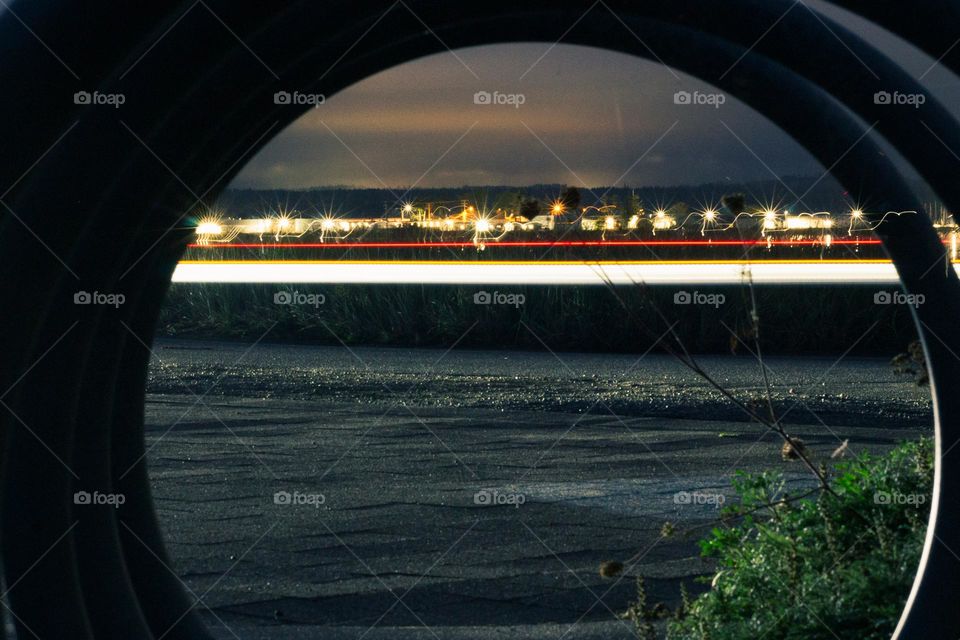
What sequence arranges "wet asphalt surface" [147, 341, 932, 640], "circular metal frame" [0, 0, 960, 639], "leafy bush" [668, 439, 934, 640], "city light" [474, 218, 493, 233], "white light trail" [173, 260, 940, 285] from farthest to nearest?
"city light" [474, 218, 493, 233] → "white light trail" [173, 260, 940, 285] → "wet asphalt surface" [147, 341, 932, 640] → "leafy bush" [668, 439, 934, 640] → "circular metal frame" [0, 0, 960, 639]

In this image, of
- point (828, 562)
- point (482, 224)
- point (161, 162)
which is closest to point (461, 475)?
point (828, 562)

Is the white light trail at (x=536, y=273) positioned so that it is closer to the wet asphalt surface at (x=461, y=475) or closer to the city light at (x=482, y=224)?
the city light at (x=482, y=224)

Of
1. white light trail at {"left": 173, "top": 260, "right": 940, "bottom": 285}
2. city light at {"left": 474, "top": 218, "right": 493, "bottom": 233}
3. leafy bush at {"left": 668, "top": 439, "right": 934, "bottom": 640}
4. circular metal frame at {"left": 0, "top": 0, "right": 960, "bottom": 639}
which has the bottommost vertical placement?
leafy bush at {"left": 668, "top": 439, "right": 934, "bottom": 640}

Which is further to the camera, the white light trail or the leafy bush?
the white light trail

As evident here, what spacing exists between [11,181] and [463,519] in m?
4.19

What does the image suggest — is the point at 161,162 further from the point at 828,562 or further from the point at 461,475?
the point at 461,475

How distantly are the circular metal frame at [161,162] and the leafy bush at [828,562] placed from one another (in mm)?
589

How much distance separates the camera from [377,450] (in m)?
7.50


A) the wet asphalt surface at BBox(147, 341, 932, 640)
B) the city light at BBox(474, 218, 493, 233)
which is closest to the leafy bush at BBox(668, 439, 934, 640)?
the wet asphalt surface at BBox(147, 341, 932, 640)

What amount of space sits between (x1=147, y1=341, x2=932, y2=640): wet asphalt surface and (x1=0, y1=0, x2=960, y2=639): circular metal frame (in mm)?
1299

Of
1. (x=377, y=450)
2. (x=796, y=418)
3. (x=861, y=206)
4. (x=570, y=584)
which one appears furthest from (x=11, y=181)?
(x=796, y=418)

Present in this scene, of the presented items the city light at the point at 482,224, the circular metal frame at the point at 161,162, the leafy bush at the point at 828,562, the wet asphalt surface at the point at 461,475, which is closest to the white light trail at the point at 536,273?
the city light at the point at 482,224

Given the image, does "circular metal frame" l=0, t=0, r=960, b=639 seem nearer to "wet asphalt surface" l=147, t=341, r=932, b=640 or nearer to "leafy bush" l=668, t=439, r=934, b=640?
"leafy bush" l=668, t=439, r=934, b=640

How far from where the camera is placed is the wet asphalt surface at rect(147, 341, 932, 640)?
4.32m
